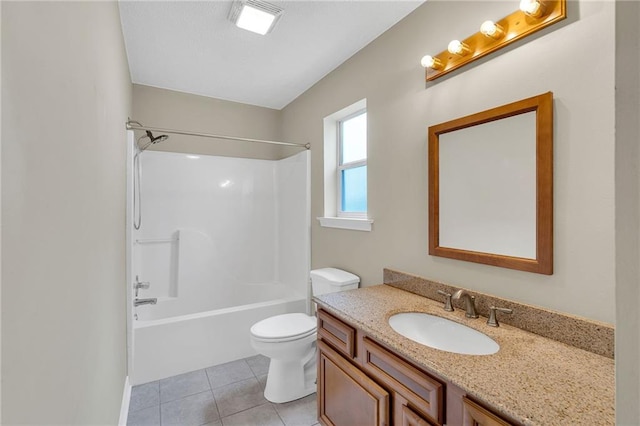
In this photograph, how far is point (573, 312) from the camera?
112 centimetres

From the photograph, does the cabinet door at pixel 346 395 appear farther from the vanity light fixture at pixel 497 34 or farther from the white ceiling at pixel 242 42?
the white ceiling at pixel 242 42

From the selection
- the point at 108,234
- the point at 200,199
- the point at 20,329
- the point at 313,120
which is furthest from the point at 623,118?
the point at 200,199

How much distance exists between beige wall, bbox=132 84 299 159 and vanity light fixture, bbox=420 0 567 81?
1.84 m

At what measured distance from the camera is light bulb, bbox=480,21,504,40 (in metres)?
1.29

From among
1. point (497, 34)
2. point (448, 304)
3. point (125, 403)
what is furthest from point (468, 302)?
point (125, 403)

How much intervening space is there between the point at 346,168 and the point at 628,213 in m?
2.23

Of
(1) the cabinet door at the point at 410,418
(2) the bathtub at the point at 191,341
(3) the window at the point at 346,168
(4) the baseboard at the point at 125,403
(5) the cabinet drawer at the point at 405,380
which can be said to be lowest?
(4) the baseboard at the point at 125,403

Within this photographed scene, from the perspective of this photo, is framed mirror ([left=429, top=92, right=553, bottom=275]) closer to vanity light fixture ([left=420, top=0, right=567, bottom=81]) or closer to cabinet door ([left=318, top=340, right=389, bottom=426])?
vanity light fixture ([left=420, top=0, right=567, bottom=81])


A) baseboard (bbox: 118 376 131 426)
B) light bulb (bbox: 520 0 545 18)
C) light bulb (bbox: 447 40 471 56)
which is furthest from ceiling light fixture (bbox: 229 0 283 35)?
baseboard (bbox: 118 376 131 426)


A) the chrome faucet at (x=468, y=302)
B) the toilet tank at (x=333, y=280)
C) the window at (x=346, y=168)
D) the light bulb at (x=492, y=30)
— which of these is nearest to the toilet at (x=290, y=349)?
the toilet tank at (x=333, y=280)

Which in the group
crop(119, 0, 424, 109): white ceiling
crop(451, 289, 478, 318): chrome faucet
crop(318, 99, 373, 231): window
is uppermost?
crop(119, 0, 424, 109): white ceiling

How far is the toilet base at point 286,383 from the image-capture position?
6.59 ft

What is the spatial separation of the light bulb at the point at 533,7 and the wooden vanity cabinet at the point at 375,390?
4.64 feet

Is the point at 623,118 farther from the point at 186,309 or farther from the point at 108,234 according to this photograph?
the point at 186,309
